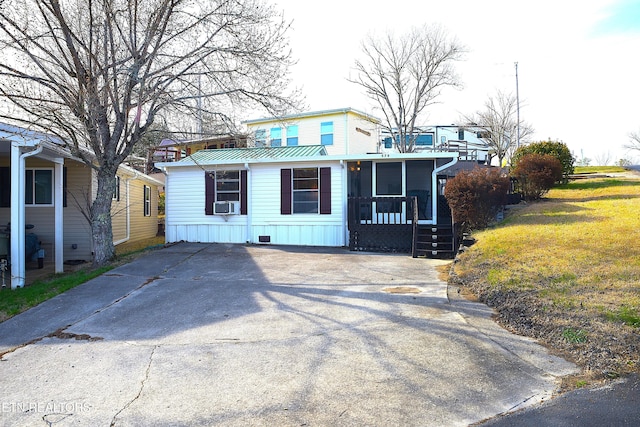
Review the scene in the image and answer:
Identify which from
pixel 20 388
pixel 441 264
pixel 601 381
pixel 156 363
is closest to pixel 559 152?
pixel 441 264

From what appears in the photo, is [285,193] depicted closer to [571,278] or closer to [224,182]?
[224,182]

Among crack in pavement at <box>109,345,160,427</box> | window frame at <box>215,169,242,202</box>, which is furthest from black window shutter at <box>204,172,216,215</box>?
crack in pavement at <box>109,345,160,427</box>

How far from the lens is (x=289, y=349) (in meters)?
4.74

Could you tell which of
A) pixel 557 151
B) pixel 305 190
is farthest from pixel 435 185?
pixel 557 151

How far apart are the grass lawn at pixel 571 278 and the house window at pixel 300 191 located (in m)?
5.51

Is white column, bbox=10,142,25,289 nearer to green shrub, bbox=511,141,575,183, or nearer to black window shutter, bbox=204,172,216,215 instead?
black window shutter, bbox=204,172,216,215

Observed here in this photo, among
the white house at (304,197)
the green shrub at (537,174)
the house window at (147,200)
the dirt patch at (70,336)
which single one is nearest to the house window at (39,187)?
the white house at (304,197)

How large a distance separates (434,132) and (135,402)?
84.1ft

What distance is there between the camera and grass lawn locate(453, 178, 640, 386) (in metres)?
4.46

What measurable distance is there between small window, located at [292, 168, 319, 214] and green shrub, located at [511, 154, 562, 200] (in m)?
6.40

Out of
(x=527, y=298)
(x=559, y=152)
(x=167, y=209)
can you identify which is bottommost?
(x=527, y=298)

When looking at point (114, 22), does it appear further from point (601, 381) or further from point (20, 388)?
point (601, 381)

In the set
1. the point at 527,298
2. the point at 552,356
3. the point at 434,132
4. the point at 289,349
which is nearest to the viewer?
the point at 552,356

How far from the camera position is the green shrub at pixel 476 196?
1082 cm
